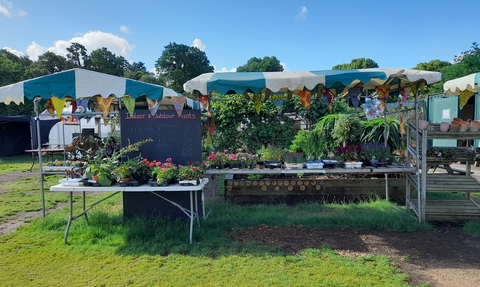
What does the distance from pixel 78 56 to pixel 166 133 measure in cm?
4302

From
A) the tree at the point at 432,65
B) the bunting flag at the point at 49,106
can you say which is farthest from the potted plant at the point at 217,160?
the tree at the point at 432,65

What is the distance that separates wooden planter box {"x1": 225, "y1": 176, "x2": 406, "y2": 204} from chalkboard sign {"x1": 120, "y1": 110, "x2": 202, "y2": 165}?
4.86ft

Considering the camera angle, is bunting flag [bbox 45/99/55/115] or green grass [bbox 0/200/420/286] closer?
green grass [bbox 0/200/420/286]

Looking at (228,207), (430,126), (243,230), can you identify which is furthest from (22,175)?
(430,126)

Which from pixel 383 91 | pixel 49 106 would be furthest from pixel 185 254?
pixel 49 106

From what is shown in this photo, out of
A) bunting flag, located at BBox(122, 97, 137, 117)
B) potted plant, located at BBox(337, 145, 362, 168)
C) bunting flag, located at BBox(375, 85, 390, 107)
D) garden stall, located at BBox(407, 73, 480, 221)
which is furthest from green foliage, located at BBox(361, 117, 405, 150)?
bunting flag, located at BBox(122, 97, 137, 117)

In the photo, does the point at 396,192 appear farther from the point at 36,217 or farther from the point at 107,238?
the point at 36,217

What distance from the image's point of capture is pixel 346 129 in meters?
5.98

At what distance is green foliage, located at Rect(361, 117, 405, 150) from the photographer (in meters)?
5.89

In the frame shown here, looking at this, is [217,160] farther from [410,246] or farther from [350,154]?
[410,246]

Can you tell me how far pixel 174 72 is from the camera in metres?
41.0

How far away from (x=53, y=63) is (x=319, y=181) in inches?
1537

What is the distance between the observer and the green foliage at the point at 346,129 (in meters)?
5.97

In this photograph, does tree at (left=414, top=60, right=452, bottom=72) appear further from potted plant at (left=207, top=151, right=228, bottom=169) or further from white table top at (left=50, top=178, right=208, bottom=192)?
white table top at (left=50, top=178, right=208, bottom=192)
